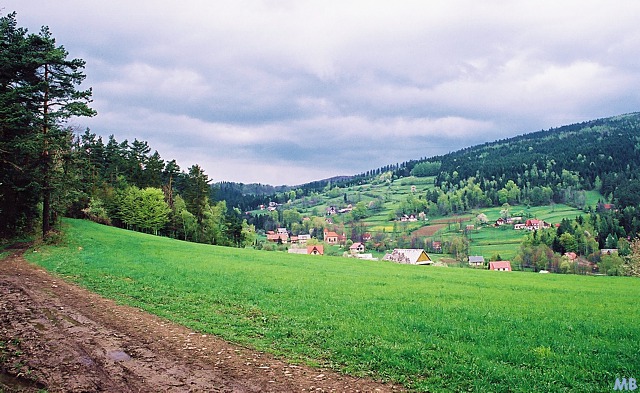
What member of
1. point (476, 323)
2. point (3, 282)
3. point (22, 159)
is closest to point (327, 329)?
point (476, 323)

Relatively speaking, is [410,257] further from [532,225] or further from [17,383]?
[532,225]

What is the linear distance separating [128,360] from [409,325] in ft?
29.0

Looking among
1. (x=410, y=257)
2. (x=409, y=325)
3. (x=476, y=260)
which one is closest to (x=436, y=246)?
(x=476, y=260)

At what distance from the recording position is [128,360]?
1008 centimetres

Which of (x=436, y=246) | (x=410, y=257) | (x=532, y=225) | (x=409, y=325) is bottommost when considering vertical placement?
(x=436, y=246)

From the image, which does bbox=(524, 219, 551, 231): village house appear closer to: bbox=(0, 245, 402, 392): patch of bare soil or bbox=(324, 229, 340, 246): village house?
bbox=(324, 229, 340, 246): village house

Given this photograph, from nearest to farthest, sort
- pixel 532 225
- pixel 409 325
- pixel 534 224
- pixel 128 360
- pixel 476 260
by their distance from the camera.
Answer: pixel 128 360, pixel 409 325, pixel 476 260, pixel 534 224, pixel 532 225

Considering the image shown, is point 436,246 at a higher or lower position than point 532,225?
lower

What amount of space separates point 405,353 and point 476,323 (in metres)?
4.89

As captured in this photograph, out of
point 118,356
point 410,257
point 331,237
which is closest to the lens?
point 118,356

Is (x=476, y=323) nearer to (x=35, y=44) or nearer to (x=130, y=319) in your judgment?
(x=130, y=319)

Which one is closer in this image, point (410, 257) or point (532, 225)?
point (410, 257)

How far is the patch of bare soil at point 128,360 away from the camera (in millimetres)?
8656

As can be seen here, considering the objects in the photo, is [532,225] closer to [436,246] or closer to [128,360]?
[436,246]
